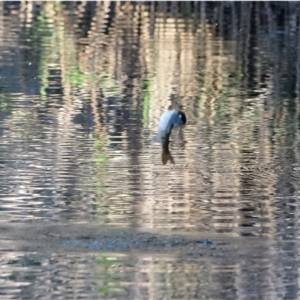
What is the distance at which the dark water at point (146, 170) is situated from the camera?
8273 mm

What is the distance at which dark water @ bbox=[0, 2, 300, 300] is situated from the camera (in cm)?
827

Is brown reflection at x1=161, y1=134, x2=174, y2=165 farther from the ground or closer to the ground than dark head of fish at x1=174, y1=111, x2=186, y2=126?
closer to the ground

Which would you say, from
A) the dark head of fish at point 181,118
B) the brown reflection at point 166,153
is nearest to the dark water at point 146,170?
the brown reflection at point 166,153

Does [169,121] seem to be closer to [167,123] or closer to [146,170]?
[167,123]

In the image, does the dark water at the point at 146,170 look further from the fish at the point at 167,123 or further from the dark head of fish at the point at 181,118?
the dark head of fish at the point at 181,118

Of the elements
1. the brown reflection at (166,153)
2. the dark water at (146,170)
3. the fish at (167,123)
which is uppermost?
the fish at (167,123)

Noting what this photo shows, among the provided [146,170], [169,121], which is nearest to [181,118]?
[169,121]

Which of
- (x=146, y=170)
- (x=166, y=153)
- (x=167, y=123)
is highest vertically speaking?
(x=167, y=123)

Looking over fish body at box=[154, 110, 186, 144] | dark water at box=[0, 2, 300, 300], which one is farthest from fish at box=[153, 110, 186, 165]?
dark water at box=[0, 2, 300, 300]

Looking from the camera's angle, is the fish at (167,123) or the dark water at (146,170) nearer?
the dark water at (146,170)

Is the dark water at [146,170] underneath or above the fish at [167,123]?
underneath

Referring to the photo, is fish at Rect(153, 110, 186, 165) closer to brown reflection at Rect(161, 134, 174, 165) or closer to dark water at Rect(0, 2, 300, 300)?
brown reflection at Rect(161, 134, 174, 165)

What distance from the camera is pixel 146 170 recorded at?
11.7 metres

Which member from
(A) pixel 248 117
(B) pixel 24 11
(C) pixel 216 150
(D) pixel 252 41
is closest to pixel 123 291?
(C) pixel 216 150
